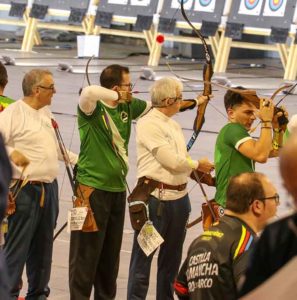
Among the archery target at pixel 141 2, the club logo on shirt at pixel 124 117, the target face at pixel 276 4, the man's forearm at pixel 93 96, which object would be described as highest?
the man's forearm at pixel 93 96

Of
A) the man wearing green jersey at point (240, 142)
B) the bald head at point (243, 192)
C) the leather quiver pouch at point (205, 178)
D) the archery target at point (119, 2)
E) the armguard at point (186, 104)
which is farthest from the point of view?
the archery target at point (119, 2)

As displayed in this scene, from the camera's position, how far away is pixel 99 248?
19.5 feet

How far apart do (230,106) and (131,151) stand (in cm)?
470

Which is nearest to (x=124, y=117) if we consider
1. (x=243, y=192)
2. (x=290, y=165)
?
(x=243, y=192)

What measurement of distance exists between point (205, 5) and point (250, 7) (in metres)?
0.76

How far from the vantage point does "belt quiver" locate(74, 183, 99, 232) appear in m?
5.84

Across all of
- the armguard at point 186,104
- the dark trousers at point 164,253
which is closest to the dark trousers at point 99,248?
the dark trousers at point 164,253

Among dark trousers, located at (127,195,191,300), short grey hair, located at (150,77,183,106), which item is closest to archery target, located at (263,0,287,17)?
short grey hair, located at (150,77,183,106)

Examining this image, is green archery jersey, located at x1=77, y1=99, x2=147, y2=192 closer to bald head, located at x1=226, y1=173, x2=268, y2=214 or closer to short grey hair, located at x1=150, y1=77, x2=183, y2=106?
short grey hair, located at x1=150, y1=77, x2=183, y2=106

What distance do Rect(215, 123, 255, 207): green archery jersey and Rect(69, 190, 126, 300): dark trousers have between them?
22.2 inches

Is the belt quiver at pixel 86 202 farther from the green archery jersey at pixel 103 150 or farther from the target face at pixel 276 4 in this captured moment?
the target face at pixel 276 4

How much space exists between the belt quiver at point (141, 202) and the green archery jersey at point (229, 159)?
0.37 metres

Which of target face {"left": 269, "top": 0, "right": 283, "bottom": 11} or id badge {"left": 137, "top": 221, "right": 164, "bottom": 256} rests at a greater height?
id badge {"left": 137, "top": 221, "right": 164, "bottom": 256}

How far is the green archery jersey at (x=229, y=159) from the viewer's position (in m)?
5.68
